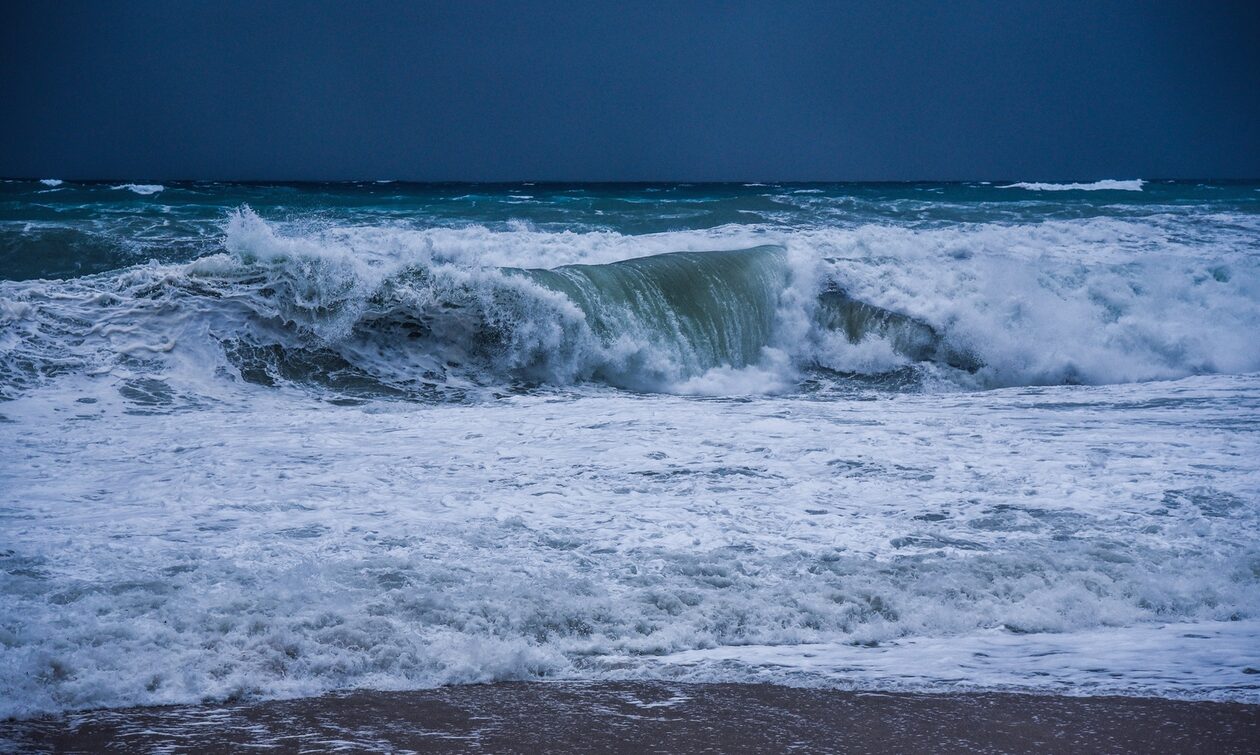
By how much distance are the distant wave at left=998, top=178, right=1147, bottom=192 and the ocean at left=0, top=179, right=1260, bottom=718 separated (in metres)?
13.9

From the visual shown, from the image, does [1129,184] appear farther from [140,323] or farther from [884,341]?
[140,323]

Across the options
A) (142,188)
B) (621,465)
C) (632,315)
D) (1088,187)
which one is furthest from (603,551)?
(1088,187)

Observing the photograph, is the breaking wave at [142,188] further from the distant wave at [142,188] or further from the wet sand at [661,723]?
the wet sand at [661,723]

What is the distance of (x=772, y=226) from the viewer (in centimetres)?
1398

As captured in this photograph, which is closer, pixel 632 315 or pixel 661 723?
pixel 661 723

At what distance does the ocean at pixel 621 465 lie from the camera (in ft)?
9.93

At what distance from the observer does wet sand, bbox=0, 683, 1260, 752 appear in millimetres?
2465

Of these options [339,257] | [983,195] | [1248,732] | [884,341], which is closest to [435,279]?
[339,257]

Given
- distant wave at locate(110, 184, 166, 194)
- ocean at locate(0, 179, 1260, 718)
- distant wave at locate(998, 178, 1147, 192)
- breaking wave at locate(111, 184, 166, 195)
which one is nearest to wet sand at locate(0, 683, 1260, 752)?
ocean at locate(0, 179, 1260, 718)

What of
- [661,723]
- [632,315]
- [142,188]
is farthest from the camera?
[142,188]

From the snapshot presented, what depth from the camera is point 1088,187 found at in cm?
2552

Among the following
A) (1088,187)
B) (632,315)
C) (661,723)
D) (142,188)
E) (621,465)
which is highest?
(1088,187)

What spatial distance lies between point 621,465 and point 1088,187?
24.4m

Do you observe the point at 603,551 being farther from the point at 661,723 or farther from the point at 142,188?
the point at 142,188
